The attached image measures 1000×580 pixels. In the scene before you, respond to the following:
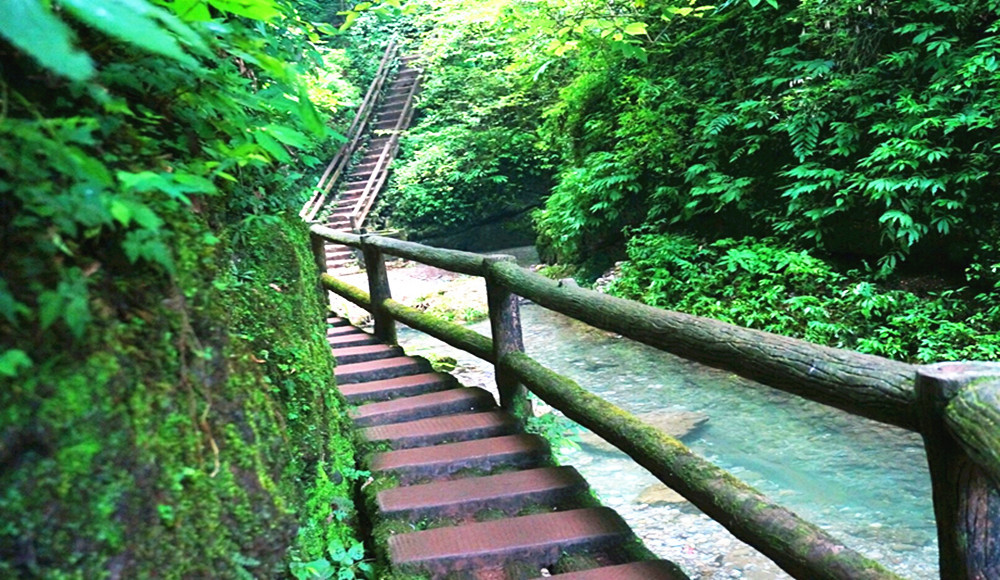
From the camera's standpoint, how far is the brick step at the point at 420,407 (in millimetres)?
3338

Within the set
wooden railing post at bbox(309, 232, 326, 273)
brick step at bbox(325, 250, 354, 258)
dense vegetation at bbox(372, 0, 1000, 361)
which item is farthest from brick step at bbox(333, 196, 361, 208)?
wooden railing post at bbox(309, 232, 326, 273)

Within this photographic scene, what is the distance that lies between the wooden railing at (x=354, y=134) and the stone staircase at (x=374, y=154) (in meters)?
0.24

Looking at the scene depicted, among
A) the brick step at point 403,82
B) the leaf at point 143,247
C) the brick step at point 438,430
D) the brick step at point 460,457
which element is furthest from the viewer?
the brick step at point 403,82

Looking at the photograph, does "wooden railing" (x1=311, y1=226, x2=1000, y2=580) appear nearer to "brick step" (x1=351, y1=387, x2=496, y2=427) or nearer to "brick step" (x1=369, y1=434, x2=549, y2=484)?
"brick step" (x1=369, y1=434, x2=549, y2=484)

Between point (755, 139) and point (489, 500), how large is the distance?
6.10 metres

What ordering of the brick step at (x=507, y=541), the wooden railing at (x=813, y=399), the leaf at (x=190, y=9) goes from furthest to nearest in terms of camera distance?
the brick step at (x=507, y=541) < the wooden railing at (x=813, y=399) < the leaf at (x=190, y=9)

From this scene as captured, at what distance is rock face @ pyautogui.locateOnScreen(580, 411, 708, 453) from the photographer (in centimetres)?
523

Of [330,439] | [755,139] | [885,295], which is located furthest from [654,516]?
[755,139]

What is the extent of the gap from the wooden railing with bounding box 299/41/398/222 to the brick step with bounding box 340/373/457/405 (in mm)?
11219

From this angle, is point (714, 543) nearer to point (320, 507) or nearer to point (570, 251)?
point (320, 507)

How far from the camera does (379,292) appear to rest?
17.3 ft

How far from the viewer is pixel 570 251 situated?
10.3 meters

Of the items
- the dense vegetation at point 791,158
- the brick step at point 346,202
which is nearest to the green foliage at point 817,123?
the dense vegetation at point 791,158

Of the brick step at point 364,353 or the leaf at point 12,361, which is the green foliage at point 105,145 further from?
the brick step at point 364,353
